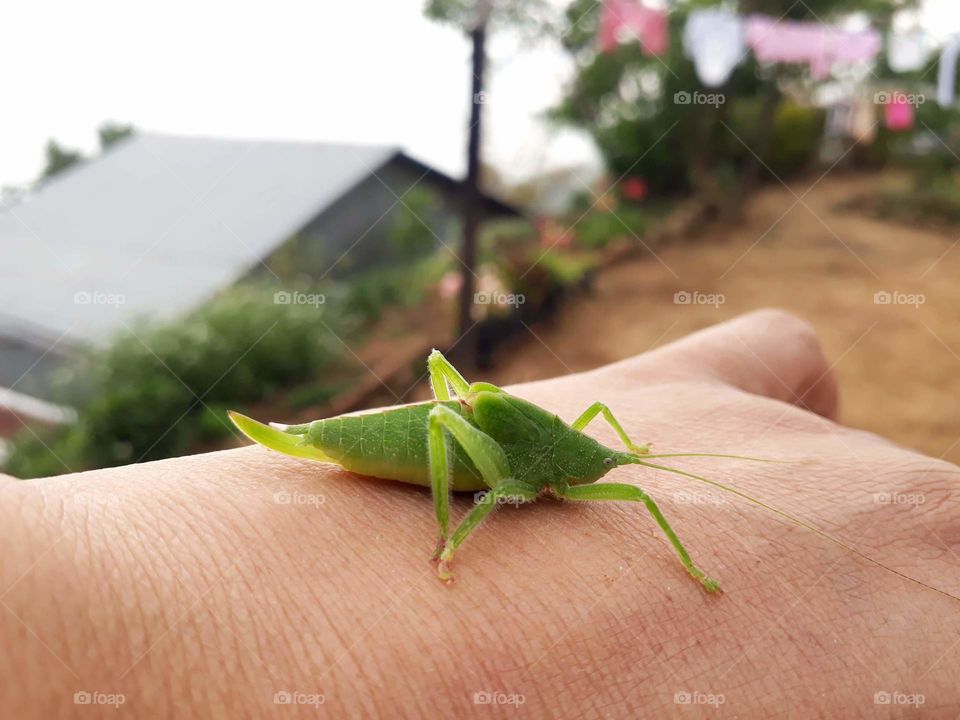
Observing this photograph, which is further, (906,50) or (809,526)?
(906,50)

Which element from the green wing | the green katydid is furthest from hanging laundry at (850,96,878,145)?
the green wing

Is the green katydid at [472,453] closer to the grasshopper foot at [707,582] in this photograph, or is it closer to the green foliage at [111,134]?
the grasshopper foot at [707,582]

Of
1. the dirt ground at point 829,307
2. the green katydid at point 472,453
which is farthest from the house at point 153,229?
the green katydid at point 472,453

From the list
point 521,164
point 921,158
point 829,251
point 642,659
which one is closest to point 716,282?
point 829,251

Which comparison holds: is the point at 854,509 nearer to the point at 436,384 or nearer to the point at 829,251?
the point at 436,384

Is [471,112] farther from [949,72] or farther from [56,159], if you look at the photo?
[949,72]

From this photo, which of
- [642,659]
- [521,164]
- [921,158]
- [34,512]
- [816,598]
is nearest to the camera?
[34,512]

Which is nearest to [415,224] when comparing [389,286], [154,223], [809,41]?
[389,286]
